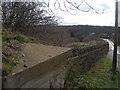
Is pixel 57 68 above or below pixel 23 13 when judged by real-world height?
below

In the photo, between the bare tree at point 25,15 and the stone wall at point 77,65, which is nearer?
the stone wall at point 77,65

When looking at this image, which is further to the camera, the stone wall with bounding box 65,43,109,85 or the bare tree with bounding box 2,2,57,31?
the bare tree with bounding box 2,2,57,31

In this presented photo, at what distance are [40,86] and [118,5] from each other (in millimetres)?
10325

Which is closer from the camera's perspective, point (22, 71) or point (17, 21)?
point (22, 71)

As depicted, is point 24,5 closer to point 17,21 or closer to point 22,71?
point 17,21

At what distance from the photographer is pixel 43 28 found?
10.2m

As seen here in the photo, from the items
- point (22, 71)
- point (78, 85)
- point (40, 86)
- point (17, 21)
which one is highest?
point (17, 21)

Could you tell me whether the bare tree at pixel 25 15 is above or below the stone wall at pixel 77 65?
above

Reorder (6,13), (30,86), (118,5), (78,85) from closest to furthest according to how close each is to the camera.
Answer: (30,86)
(78,85)
(6,13)
(118,5)

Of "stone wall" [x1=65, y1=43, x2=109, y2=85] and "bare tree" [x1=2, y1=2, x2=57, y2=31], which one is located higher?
"bare tree" [x1=2, y1=2, x2=57, y2=31]

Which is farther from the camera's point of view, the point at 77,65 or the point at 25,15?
the point at 25,15

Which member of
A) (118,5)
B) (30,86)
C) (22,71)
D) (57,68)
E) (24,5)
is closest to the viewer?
(22,71)

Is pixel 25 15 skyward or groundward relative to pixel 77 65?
skyward

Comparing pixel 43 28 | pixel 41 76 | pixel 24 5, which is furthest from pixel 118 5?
pixel 41 76
